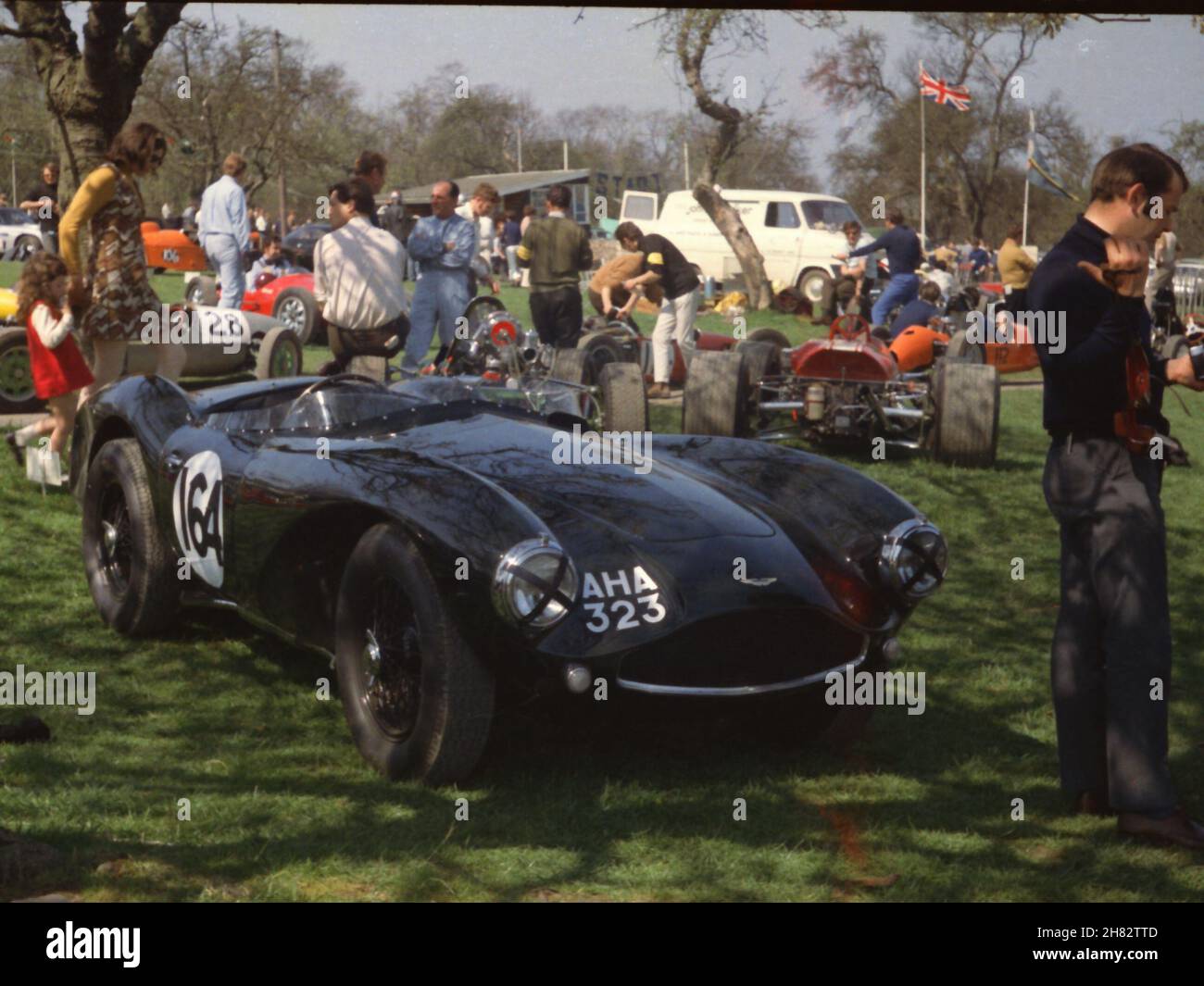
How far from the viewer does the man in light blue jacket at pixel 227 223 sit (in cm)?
1285

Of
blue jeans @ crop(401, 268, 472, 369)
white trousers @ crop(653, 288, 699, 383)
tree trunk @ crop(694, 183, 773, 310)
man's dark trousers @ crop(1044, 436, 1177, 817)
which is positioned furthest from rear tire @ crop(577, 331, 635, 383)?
tree trunk @ crop(694, 183, 773, 310)

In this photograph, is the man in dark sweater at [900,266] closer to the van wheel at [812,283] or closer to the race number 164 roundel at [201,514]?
the van wheel at [812,283]

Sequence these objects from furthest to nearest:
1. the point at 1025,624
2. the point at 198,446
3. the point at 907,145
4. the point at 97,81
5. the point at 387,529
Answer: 1. the point at 907,145
2. the point at 97,81
3. the point at 1025,624
4. the point at 198,446
5. the point at 387,529

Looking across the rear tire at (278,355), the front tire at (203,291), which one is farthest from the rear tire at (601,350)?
the front tire at (203,291)

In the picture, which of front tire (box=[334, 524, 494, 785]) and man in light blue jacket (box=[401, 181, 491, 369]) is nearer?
front tire (box=[334, 524, 494, 785])

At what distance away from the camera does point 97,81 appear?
398 inches

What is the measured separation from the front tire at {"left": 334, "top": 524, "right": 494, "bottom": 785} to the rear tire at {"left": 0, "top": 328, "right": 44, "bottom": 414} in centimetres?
730

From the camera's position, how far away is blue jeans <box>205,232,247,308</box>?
42.7ft

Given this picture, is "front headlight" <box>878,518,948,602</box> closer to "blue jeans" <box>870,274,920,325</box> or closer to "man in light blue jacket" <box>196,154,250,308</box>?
"man in light blue jacket" <box>196,154,250,308</box>

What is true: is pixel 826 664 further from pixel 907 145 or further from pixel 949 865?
pixel 907 145

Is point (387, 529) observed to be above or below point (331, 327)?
below
